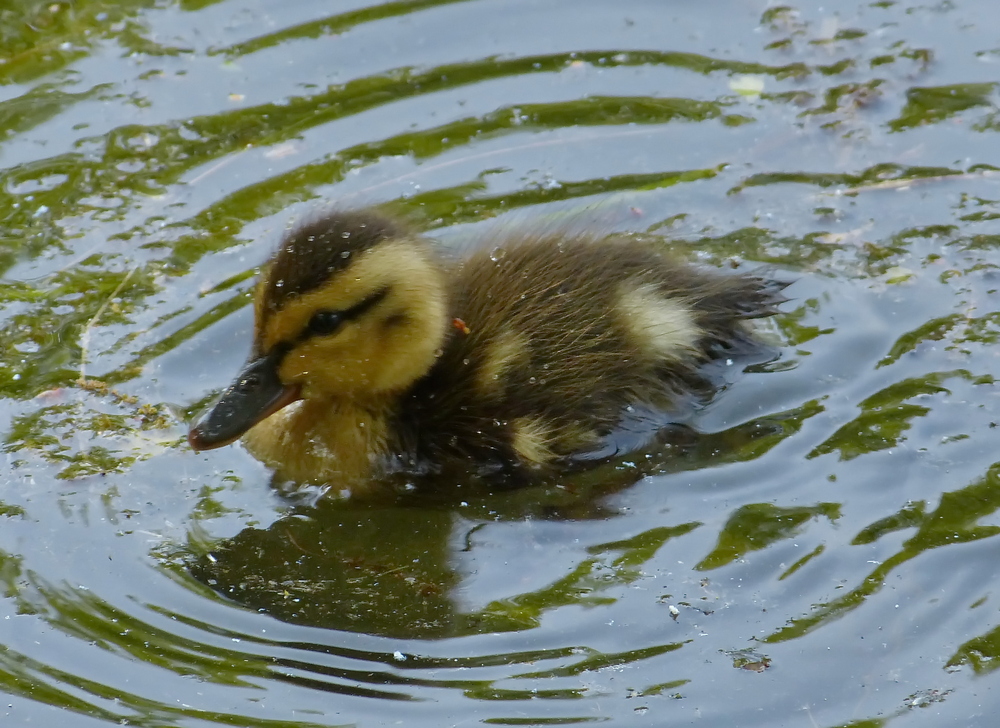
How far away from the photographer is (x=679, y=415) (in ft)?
16.3

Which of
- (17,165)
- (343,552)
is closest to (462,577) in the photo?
(343,552)

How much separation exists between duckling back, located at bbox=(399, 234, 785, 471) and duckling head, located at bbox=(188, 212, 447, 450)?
130 mm

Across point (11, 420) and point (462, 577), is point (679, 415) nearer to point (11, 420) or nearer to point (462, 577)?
point (462, 577)

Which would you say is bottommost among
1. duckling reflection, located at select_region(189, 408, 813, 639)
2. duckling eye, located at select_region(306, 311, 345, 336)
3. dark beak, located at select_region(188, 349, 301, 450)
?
duckling reflection, located at select_region(189, 408, 813, 639)

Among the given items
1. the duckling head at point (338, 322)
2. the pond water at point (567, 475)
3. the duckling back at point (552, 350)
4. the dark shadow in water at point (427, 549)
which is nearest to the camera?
the pond water at point (567, 475)

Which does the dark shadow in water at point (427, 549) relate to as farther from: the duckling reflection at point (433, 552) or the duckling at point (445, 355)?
the duckling at point (445, 355)

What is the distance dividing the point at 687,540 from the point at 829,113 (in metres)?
2.71

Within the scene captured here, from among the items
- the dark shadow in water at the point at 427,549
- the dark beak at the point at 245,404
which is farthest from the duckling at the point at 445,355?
the dark shadow in water at the point at 427,549

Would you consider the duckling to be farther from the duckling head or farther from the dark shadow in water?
the dark shadow in water

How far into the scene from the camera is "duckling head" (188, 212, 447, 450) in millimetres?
4441

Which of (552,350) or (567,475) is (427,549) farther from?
(552,350)

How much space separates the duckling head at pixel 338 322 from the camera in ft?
14.6

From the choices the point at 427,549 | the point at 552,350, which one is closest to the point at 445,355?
the point at 552,350

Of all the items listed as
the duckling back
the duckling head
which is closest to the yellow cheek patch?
the duckling head
